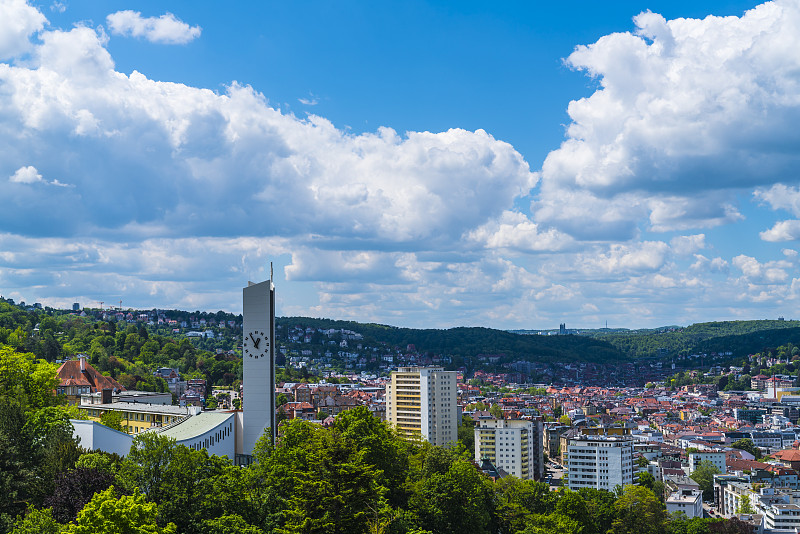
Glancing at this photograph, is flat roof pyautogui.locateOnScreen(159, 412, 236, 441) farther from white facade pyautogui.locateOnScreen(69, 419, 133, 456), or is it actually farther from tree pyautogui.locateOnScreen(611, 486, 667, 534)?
tree pyautogui.locateOnScreen(611, 486, 667, 534)

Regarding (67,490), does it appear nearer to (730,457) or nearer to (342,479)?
(342,479)

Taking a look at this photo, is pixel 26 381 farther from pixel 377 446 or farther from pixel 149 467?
pixel 377 446

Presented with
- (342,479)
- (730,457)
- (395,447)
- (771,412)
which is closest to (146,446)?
(342,479)

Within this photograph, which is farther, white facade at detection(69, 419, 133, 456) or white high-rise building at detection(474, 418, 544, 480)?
white high-rise building at detection(474, 418, 544, 480)

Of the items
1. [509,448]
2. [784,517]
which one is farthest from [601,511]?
[509,448]

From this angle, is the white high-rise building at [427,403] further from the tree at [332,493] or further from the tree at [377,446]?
the tree at [332,493]

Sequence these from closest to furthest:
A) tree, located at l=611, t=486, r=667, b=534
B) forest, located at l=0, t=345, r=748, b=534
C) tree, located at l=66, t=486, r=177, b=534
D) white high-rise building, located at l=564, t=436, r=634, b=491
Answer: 1. tree, located at l=66, t=486, r=177, b=534
2. forest, located at l=0, t=345, r=748, b=534
3. tree, located at l=611, t=486, r=667, b=534
4. white high-rise building, located at l=564, t=436, r=634, b=491

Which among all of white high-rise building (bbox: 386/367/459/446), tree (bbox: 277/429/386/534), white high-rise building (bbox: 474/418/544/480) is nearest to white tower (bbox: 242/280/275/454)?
tree (bbox: 277/429/386/534)

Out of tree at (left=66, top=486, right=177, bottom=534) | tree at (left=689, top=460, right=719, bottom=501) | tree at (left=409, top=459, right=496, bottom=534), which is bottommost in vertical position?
tree at (left=689, top=460, right=719, bottom=501)
